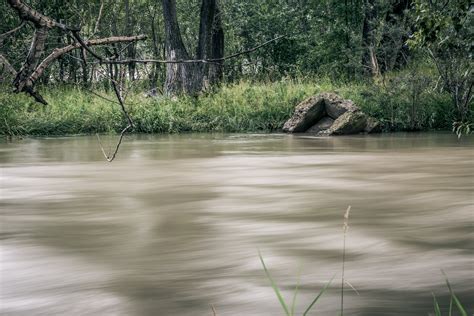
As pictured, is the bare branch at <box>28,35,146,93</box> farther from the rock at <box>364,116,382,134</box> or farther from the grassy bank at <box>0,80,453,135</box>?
the rock at <box>364,116,382,134</box>

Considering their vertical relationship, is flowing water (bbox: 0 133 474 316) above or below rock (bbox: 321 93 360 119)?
below

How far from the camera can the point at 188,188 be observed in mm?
11094

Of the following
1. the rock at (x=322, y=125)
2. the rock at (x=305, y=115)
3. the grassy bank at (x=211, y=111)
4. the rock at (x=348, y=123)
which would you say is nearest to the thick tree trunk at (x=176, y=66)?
the grassy bank at (x=211, y=111)

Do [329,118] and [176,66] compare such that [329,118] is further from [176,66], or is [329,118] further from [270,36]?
[270,36]

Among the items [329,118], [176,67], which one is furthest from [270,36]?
[329,118]

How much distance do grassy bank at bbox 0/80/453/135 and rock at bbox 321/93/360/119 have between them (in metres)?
0.73

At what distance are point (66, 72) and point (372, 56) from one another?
12.7 metres

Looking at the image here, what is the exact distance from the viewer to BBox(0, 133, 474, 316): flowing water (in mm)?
5398

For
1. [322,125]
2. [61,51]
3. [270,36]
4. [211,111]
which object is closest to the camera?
[61,51]

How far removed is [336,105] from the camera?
21078 millimetres

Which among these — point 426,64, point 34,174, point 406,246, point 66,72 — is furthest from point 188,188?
point 66,72

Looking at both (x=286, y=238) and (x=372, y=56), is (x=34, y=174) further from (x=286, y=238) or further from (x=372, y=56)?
(x=372, y=56)

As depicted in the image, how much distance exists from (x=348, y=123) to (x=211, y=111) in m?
3.73

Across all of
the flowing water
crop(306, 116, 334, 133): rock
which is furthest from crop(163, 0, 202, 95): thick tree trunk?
the flowing water
